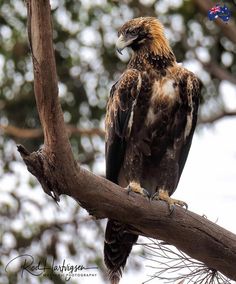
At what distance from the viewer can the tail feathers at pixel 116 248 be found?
18.8 ft

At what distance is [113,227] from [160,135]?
765mm

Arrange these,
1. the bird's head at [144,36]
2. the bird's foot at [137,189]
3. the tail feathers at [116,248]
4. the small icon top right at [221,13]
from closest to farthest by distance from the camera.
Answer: the small icon top right at [221,13] → the bird's foot at [137,189] → the tail feathers at [116,248] → the bird's head at [144,36]

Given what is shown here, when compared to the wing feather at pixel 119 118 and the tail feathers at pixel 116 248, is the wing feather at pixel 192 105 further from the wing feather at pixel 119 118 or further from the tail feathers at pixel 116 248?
the tail feathers at pixel 116 248

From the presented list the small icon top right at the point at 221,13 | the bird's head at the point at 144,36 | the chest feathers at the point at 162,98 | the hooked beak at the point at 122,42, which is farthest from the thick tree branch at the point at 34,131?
the small icon top right at the point at 221,13

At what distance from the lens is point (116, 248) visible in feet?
18.9

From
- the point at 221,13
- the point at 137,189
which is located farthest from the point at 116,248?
the point at 221,13

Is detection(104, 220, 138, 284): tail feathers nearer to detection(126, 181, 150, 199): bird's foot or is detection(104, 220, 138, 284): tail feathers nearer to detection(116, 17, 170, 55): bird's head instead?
detection(126, 181, 150, 199): bird's foot

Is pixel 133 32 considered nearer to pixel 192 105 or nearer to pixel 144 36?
pixel 144 36

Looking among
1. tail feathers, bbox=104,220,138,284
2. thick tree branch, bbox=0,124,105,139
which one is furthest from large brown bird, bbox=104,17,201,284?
thick tree branch, bbox=0,124,105,139

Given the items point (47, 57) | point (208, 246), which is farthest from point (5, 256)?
point (47, 57)

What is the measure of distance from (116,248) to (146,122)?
92 cm

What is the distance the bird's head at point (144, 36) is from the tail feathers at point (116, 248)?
136cm

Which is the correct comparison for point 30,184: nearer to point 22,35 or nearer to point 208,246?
point 22,35

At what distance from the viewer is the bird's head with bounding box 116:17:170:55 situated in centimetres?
612
